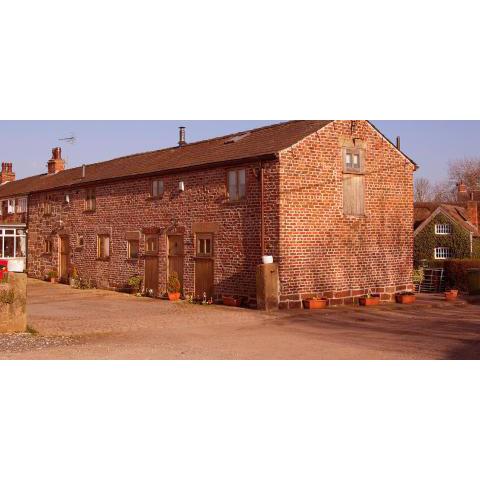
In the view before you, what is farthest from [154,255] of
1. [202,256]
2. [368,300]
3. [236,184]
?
[368,300]

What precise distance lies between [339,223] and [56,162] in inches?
1001

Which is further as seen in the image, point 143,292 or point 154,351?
point 143,292

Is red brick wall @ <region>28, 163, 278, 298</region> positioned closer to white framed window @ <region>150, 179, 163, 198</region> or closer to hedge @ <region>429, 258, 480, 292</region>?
white framed window @ <region>150, 179, 163, 198</region>

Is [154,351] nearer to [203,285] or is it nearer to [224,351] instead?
[224,351]

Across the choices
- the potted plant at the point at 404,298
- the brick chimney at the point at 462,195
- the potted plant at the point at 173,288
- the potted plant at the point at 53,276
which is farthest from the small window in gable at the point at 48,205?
the brick chimney at the point at 462,195

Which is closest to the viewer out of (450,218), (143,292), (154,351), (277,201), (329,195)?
(154,351)

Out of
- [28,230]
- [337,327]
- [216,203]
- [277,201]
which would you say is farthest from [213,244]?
[28,230]

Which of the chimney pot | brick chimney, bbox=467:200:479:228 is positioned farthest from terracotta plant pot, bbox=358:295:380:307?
the chimney pot

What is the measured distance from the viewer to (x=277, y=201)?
17500mm

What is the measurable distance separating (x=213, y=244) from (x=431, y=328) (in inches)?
319

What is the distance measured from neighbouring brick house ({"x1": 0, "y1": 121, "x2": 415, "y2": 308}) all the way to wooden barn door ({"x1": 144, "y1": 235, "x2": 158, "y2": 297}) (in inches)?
1.6

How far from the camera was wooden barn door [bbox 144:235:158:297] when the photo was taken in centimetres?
2233

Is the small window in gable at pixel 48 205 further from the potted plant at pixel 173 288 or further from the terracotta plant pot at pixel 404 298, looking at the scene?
the terracotta plant pot at pixel 404 298

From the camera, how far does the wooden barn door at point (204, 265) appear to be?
1981 cm
